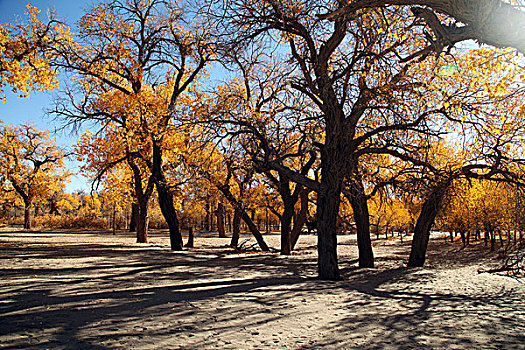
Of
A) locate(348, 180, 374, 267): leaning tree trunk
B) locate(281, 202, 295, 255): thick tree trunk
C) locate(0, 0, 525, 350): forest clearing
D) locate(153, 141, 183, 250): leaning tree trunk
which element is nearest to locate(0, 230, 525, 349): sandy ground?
locate(0, 0, 525, 350): forest clearing

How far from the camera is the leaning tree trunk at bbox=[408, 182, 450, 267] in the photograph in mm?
11438

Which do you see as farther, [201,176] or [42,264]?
[201,176]

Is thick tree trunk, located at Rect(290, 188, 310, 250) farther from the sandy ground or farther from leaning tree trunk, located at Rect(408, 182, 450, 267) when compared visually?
the sandy ground

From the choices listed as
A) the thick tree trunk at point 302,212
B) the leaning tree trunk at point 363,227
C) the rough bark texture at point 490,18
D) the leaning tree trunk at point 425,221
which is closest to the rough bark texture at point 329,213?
the leaning tree trunk at point 363,227

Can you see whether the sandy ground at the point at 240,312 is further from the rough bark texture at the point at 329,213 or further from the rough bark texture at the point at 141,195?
the rough bark texture at the point at 141,195

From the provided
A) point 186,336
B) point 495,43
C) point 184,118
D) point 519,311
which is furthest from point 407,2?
point 184,118

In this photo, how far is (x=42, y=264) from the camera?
968 centimetres

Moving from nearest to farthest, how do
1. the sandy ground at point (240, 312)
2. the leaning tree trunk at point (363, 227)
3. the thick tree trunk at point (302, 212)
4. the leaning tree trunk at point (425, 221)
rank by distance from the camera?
the sandy ground at point (240, 312) → the leaning tree trunk at point (425, 221) → the leaning tree trunk at point (363, 227) → the thick tree trunk at point (302, 212)

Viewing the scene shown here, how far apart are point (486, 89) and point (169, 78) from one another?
46.4 ft

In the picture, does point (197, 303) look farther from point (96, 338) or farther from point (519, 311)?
point (519, 311)

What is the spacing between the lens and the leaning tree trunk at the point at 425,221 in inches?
450

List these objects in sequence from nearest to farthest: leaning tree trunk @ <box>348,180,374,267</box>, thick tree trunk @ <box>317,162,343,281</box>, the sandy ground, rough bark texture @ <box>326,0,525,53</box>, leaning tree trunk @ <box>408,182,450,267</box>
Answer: rough bark texture @ <box>326,0,525,53</box>, the sandy ground, thick tree trunk @ <box>317,162,343,281</box>, leaning tree trunk @ <box>408,182,450,267</box>, leaning tree trunk @ <box>348,180,374,267</box>

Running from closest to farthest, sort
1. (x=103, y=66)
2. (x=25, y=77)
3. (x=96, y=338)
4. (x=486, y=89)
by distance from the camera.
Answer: (x=96, y=338), (x=486, y=89), (x=25, y=77), (x=103, y=66)

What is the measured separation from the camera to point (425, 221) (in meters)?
12.9
